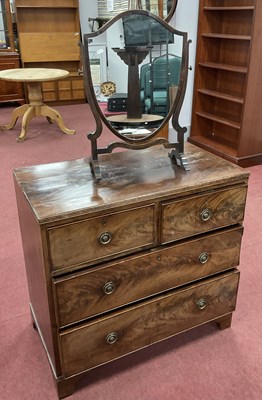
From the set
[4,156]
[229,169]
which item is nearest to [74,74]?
[4,156]

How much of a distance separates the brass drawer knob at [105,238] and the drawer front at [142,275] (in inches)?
3.7

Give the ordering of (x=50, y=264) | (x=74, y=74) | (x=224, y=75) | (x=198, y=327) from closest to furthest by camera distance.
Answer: (x=50, y=264) → (x=198, y=327) → (x=224, y=75) → (x=74, y=74)

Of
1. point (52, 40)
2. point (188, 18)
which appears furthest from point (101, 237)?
point (52, 40)

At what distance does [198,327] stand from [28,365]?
2.47ft

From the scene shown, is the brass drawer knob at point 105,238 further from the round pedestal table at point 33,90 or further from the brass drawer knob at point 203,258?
the round pedestal table at point 33,90

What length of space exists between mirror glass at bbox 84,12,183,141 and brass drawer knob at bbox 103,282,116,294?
563mm

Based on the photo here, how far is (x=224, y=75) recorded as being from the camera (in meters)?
3.82

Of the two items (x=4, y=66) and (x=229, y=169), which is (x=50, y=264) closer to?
(x=229, y=169)

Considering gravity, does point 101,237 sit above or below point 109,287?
above

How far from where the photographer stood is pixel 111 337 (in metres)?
1.42

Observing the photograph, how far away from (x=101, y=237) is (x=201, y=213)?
0.39 metres

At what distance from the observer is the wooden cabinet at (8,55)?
Result: 5301mm

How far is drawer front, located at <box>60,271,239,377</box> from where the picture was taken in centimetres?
136

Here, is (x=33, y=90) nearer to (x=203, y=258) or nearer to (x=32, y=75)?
(x=32, y=75)
